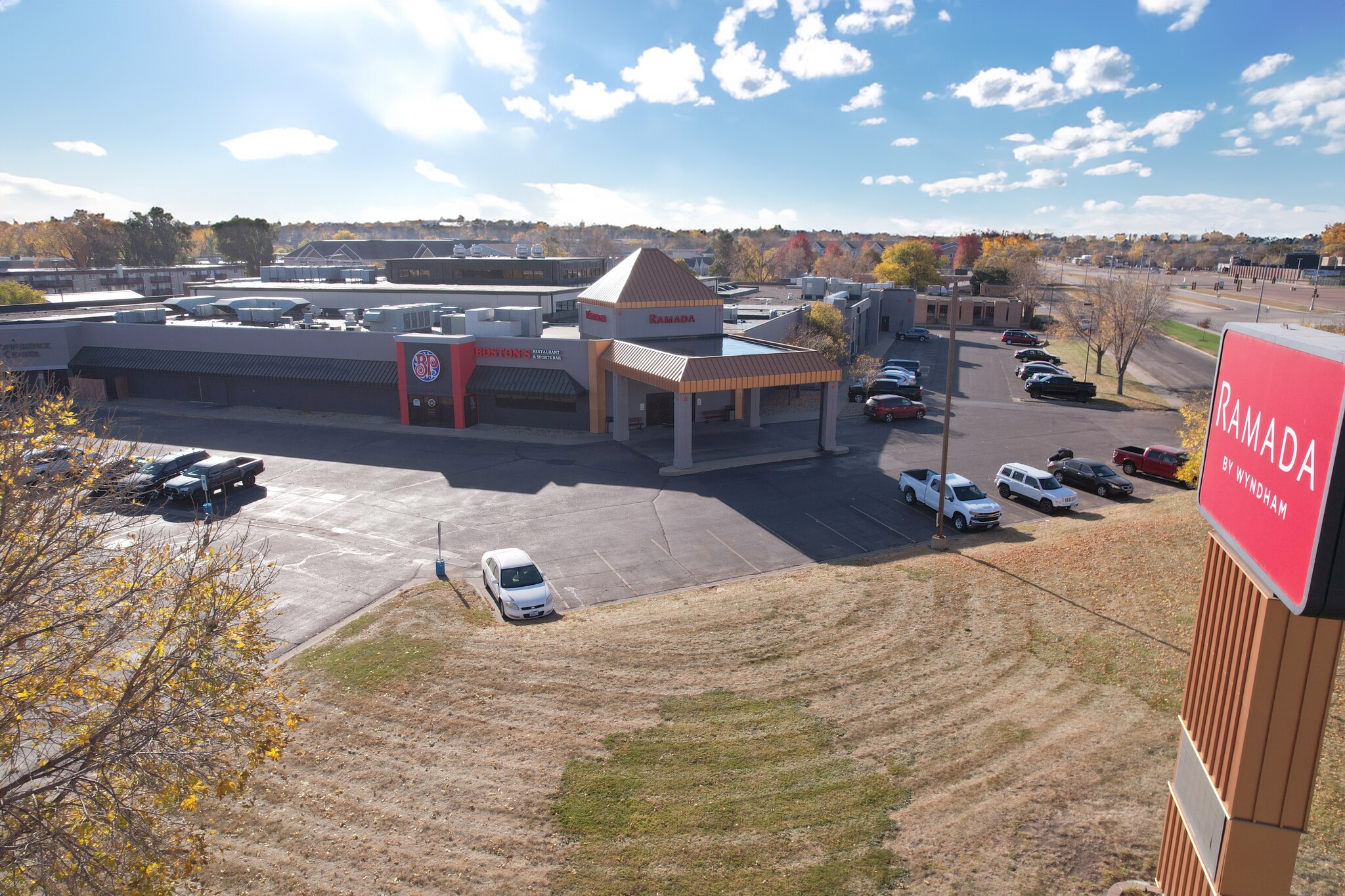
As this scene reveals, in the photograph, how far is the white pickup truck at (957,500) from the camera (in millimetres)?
27453

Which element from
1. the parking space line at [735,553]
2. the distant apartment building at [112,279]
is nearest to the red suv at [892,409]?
the parking space line at [735,553]

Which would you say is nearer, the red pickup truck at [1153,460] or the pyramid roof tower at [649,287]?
the red pickup truck at [1153,460]

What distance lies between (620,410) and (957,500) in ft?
63.0

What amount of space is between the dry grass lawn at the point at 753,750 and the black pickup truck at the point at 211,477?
1516 centimetres

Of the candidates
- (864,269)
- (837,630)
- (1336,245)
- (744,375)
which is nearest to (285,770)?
(837,630)

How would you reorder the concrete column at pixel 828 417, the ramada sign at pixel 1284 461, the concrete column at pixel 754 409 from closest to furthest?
the ramada sign at pixel 1284 461 → the concrete column at pixel 828 417 → the concrete column at pixel 754 409

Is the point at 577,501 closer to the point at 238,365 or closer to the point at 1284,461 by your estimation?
the point at 1284,461

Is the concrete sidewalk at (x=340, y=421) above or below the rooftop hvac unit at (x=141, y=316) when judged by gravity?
below

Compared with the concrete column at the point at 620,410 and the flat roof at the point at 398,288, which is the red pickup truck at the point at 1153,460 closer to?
the concrete column at the point at 620,410

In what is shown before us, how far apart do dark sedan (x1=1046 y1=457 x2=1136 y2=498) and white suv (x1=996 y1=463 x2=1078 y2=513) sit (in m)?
1.51

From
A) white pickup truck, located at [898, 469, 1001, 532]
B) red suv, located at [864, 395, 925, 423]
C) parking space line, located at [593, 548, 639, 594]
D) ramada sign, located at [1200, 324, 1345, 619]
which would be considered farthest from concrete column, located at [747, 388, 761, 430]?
ramada sign, located at [1200, 324, 1345, 619]

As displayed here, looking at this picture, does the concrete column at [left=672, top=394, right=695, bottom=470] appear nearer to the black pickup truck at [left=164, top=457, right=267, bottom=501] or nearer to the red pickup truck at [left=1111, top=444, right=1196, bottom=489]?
the black pickup truck at [left=164, top=457, right=267, bottom=501]

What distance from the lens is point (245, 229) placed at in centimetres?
11669

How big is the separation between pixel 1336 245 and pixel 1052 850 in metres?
199
